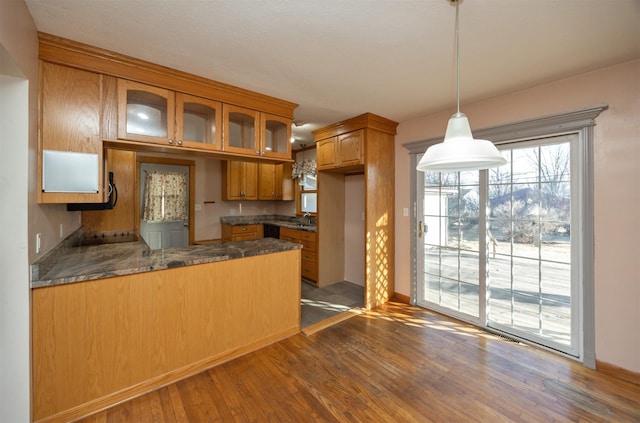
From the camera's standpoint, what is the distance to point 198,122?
230 cm

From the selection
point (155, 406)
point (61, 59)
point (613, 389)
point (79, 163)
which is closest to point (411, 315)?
point (613, 389)

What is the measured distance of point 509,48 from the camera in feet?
6.04

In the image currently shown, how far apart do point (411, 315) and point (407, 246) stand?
86 centimetres

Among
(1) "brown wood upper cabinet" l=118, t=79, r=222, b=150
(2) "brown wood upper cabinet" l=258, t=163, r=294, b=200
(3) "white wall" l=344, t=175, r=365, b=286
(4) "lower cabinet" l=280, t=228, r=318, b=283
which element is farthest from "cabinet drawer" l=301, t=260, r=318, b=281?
(1) "brown wood upper cabinet" l=118, t=79, r=222, b=150

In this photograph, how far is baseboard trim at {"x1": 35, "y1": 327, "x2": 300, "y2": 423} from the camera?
5.47 feet

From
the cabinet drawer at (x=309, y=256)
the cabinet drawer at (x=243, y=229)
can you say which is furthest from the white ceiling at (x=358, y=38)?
the cabinet drawer at (x=243, y=229)

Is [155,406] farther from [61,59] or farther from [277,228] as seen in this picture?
[277,228]

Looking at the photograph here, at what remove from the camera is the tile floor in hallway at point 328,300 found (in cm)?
317

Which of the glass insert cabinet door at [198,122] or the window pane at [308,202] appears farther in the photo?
the window pane at [308,202]

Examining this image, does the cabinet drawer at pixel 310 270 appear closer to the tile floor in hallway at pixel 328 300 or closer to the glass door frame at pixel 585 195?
the tile floor in hallway at pixel 328 300

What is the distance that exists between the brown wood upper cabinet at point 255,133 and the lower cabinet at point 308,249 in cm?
179

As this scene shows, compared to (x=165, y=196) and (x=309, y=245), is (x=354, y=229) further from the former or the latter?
(x=165, y=196)

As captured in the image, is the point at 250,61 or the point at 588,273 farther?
the point at 588,273

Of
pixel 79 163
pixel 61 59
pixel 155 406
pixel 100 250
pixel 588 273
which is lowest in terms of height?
pixel 155 406
